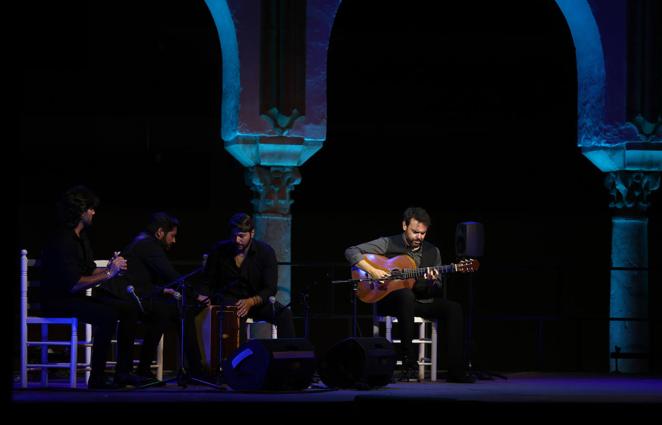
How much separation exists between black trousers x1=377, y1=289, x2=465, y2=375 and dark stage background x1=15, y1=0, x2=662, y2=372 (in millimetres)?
5159

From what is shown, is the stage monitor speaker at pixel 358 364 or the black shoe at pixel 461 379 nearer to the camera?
the stage monitor speaker at pixel 358 364

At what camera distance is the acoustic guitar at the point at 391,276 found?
8.47 metres

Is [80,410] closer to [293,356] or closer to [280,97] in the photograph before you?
[293,356]

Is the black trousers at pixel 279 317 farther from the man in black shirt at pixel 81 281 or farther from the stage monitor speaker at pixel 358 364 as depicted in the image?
the man in black shirt at pixel 81 281

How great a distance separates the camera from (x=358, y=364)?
772 centimetres

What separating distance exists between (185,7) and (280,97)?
4956mm

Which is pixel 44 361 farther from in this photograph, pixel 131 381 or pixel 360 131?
pixel 360 131

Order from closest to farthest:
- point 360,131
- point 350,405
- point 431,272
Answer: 1. point 350,405
2. point 431,272
3. point 360,131

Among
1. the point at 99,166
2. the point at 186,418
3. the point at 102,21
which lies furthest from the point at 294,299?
the point at 186,418

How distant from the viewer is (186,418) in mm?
5539

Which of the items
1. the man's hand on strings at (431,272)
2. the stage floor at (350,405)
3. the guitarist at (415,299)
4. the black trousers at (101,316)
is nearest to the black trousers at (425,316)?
the guitarist at (415,299)

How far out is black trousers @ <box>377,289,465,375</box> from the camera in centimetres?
841

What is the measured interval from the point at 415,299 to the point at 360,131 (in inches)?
245

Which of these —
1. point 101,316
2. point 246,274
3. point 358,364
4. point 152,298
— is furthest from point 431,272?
point 101,316
